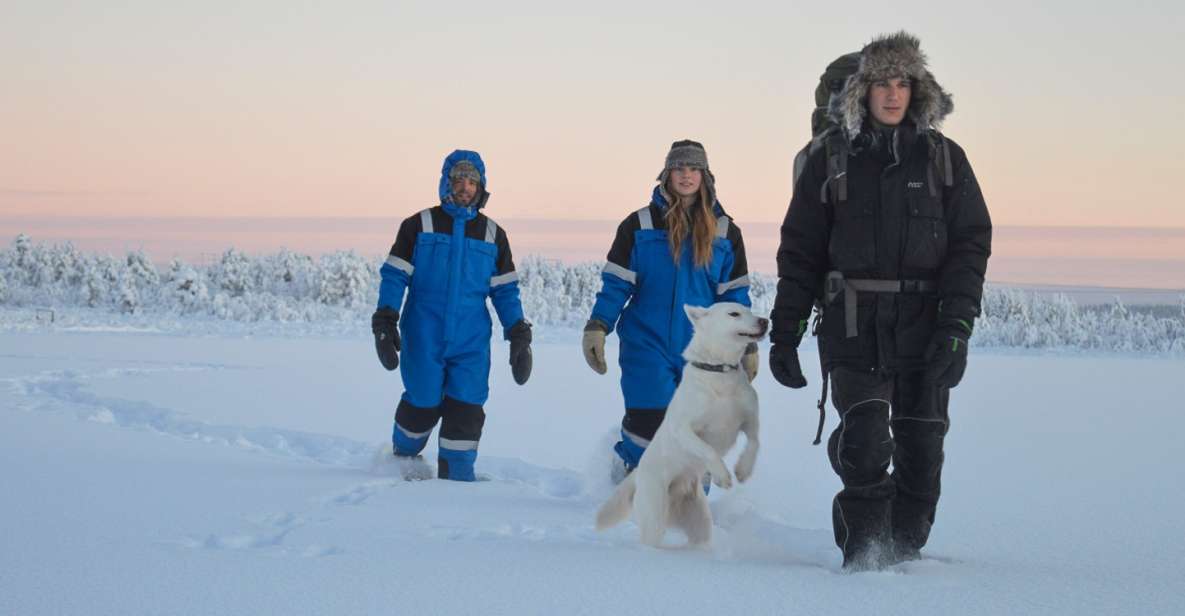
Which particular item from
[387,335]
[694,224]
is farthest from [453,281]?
[694,224]

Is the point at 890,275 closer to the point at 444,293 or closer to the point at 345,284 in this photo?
the point at 444,293

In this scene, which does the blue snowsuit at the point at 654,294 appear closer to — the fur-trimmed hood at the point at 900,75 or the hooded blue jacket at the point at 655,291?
the hooded blue jacket at the point at 655,291

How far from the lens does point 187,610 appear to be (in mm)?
2867

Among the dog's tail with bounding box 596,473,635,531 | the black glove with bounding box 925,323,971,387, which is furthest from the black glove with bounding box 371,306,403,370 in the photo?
the black glove with bounding box 925,323,971,387

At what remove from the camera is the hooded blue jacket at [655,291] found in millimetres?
5395

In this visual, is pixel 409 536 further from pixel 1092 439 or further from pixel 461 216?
pixel 1092 439

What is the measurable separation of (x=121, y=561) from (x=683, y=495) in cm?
222

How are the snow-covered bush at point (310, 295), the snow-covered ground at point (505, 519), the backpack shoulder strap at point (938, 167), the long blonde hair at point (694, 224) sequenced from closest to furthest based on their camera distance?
the snow-covered ground at point (505, 519)
the backpack shoulder strap at point (938, 167)
the long blonde hair at point (694, 224)
the snow-covered bush at point (310, 295)

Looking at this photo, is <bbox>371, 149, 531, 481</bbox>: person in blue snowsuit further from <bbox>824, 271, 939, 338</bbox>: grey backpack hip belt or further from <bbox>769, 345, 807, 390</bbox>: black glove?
<bbox>824, 271, 939, 338</bbox>: grey backpack hip belt

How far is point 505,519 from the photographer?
178 inches

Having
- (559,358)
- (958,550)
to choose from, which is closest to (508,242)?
(958,550)

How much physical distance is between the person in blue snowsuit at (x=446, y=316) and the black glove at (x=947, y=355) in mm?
2858

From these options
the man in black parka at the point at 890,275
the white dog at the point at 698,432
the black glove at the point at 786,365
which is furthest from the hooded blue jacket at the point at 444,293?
the man in black parka at the point at 890,275

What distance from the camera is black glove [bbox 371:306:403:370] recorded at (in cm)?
605
